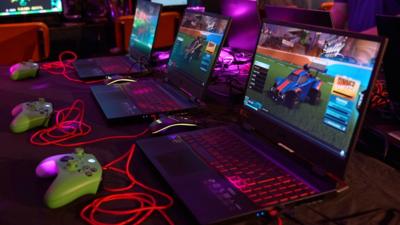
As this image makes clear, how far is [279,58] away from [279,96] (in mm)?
103

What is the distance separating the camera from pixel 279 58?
102 cm

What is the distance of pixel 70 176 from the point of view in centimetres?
84

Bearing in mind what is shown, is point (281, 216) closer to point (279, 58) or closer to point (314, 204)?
point (314, 204)

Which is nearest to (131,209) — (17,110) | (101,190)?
(101,190)

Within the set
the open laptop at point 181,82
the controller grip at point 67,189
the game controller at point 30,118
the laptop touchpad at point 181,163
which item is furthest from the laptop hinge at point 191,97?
the controller grip at point 67,189

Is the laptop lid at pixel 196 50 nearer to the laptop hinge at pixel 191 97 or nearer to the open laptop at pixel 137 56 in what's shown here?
the laptop hinge at pixel 191 97

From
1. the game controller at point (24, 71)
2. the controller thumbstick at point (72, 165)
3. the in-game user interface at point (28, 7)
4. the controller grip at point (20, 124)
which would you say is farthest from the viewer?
the in-game user interface at point (28, 7)

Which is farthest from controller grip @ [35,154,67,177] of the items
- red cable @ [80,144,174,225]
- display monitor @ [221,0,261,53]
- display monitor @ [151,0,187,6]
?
display monitor @ [151,0,187,6]

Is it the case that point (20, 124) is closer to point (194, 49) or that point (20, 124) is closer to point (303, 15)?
point (194, 49)

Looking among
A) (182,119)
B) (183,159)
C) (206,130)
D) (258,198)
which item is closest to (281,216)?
(258,198)

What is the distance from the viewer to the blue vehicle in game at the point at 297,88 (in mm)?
902

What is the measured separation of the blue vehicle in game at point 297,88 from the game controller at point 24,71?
3.96 ft

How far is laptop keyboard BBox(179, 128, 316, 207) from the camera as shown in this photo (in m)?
0.82

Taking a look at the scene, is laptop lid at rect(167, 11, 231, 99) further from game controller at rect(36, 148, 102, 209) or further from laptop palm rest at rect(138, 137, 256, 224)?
game controller at rect(36, 148, 102, 209)
